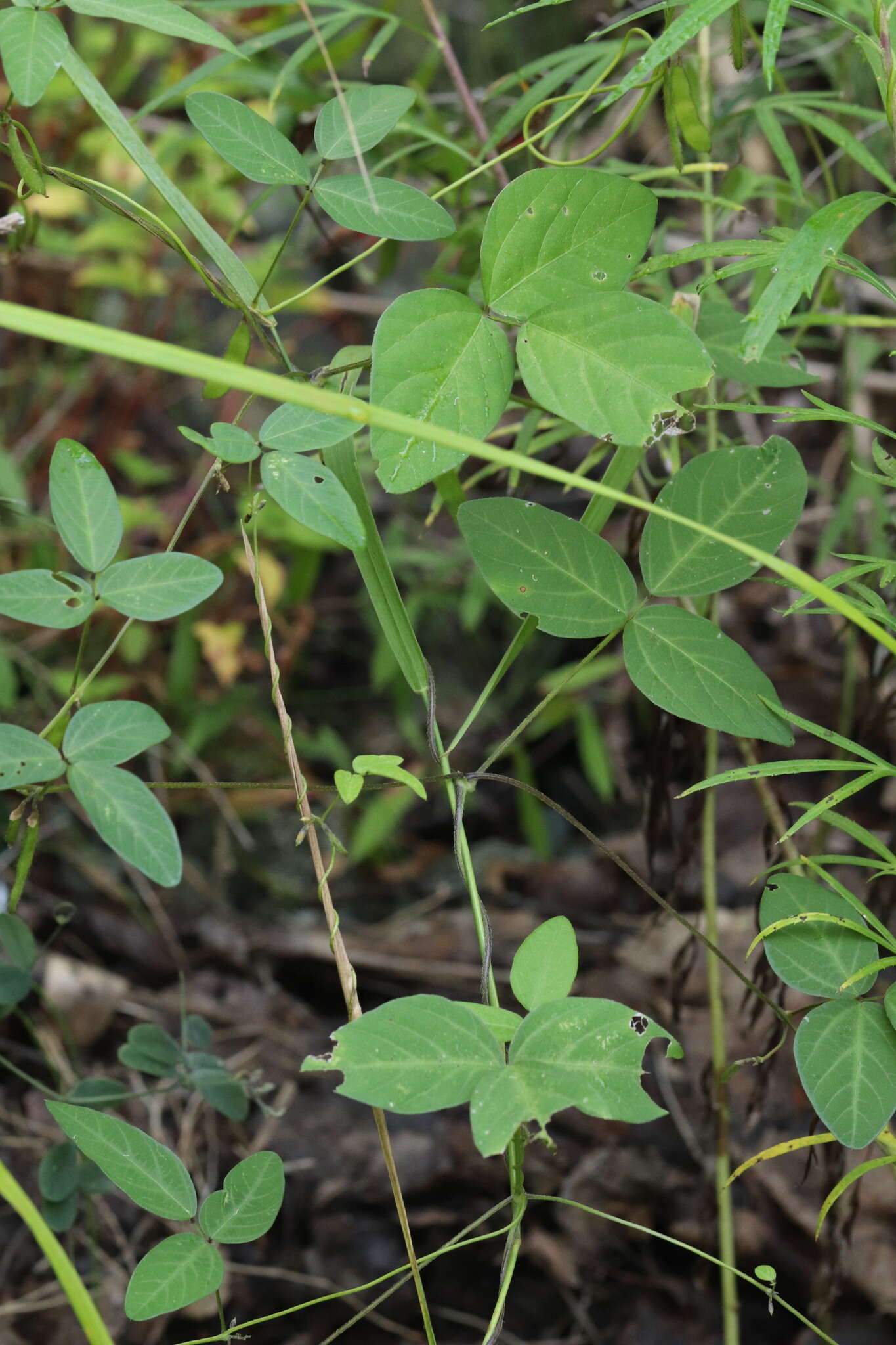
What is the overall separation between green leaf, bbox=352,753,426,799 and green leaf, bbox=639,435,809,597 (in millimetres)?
219

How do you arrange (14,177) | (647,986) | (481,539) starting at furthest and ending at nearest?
(14,177), (647,986), (481,539)

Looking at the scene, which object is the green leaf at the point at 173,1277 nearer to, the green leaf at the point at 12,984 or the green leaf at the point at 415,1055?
the green leaf at the point at 415,1055

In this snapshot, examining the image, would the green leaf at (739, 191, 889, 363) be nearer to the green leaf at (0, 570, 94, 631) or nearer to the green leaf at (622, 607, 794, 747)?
the green leaf at (622, 607, 794, 747)

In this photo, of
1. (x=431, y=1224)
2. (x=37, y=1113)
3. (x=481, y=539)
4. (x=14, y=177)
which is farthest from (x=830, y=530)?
(x=14, y=177)

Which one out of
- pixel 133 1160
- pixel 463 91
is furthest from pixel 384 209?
pixel 133 1160

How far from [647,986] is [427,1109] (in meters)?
1.08

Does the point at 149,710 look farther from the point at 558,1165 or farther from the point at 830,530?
the point at 830,530

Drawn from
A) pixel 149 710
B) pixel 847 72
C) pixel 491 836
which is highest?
pixel 847 72

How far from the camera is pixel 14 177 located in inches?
92.3

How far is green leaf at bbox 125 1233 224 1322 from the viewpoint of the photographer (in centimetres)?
59

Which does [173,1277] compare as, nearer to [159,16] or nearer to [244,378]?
[244,378]

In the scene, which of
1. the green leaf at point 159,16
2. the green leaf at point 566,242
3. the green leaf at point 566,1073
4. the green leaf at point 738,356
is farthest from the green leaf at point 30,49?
the green leaf at point 566,1073

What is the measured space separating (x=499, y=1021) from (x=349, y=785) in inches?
6.5

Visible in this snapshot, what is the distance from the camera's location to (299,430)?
0.64 metres
